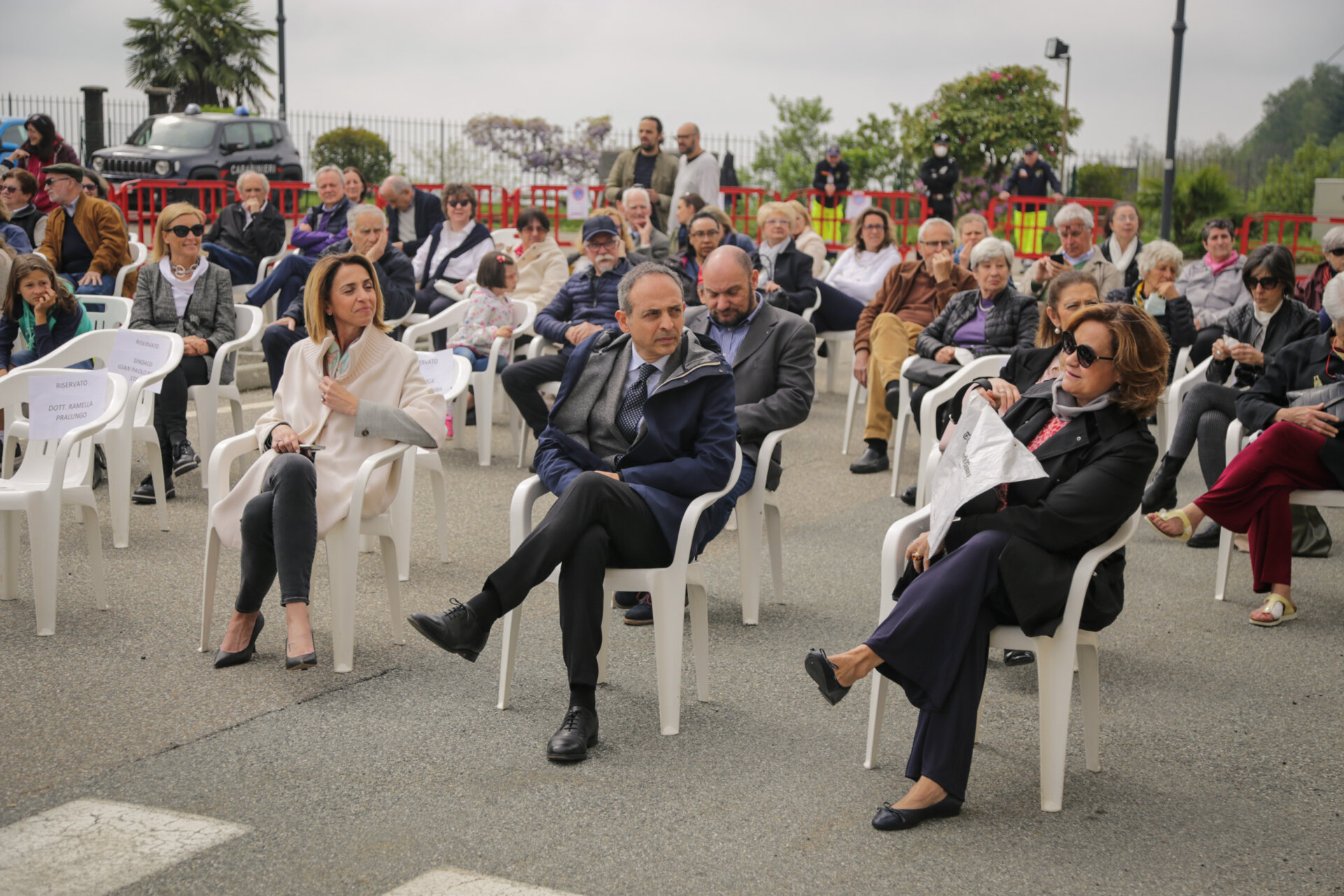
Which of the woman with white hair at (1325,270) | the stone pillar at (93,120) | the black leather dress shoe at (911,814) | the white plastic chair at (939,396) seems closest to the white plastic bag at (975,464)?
the black leather dress shoe at (911,814)

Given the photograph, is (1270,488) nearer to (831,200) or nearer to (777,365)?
(777,365)

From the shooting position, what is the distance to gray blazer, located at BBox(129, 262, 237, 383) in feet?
23.0

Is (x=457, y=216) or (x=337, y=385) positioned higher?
(x=457, y=216)

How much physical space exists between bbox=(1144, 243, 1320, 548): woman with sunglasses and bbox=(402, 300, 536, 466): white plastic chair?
3801mm

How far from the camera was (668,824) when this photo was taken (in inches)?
128

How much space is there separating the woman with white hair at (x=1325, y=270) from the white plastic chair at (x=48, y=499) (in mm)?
5829

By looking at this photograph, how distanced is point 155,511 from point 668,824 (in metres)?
4.15

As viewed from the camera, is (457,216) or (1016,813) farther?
(457,216)

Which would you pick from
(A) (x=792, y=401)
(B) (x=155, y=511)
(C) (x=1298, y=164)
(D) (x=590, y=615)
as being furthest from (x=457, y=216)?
(C) (x=1298, y=164)

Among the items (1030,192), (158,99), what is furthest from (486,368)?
(158,99)

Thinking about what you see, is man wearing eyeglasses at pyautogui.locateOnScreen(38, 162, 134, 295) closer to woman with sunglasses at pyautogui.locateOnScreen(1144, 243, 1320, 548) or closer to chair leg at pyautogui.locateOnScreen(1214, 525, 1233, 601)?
woman with sunglasses at pyautogui.locateOnScreen(1144, 243, 1320, 548)

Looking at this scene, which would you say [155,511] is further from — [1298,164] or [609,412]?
[1298,164]

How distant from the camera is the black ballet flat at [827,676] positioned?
10.8 ft

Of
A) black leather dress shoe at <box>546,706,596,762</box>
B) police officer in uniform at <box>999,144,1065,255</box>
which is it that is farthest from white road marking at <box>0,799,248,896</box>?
police officer in uniform at <box>999,144,1065,255</box>
